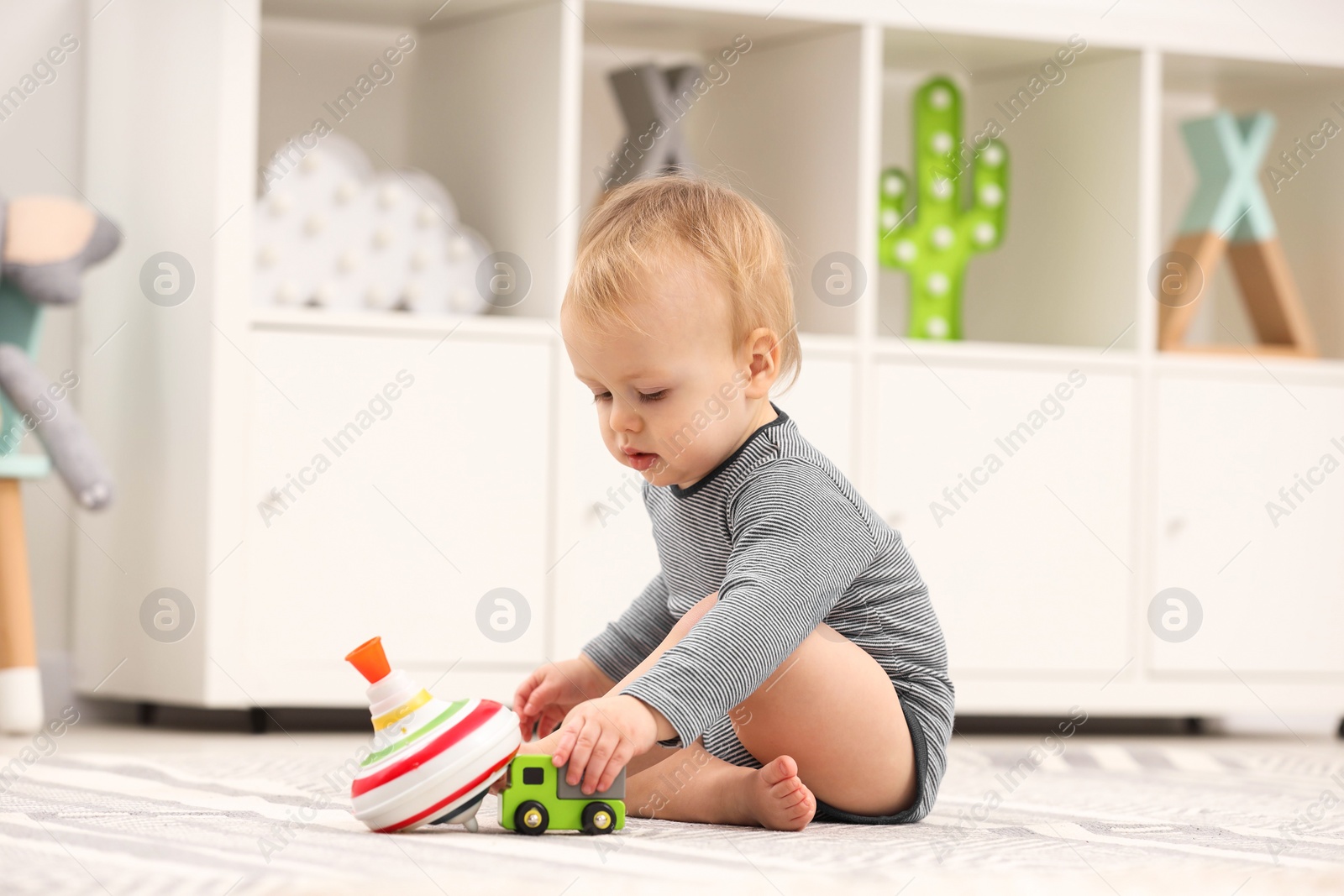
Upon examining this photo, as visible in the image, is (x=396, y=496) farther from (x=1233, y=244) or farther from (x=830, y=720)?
(x=1233, y=244)

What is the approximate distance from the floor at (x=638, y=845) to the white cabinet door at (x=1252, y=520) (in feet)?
1.94

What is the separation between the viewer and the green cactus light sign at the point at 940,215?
2.02m

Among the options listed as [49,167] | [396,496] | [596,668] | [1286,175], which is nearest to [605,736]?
[596,668]

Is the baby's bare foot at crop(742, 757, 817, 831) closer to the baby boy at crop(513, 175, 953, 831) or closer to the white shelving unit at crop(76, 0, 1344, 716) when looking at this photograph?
the baby boy at crop(513, 175, 953, 831)

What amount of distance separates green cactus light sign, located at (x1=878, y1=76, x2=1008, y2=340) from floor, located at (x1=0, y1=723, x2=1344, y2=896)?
0.85 m

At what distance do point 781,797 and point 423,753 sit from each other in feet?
0.73

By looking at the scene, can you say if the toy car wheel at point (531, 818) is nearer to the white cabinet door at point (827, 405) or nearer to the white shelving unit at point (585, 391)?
the white shelving unit at point (585, 391)

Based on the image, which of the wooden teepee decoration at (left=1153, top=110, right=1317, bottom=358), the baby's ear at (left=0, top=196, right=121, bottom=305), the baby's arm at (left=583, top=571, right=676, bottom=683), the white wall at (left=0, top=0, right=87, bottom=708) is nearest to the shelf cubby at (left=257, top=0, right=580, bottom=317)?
the white wall at (left=0, top=0, right=87, bottom=708)

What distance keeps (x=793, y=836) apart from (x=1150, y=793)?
52 centimetres

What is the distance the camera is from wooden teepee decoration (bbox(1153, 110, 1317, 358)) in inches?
79.4

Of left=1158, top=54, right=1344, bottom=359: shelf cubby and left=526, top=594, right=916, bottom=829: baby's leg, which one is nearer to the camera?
left=526, top=594, right=916, bottom=829: baby's leg

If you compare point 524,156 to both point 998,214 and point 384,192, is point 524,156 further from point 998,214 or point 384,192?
point 998,214

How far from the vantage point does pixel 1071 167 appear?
6.72ft

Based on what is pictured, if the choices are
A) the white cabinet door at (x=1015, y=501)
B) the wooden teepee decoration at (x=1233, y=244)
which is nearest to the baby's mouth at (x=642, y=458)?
the white cabinet door at (x=1015, y=501)
